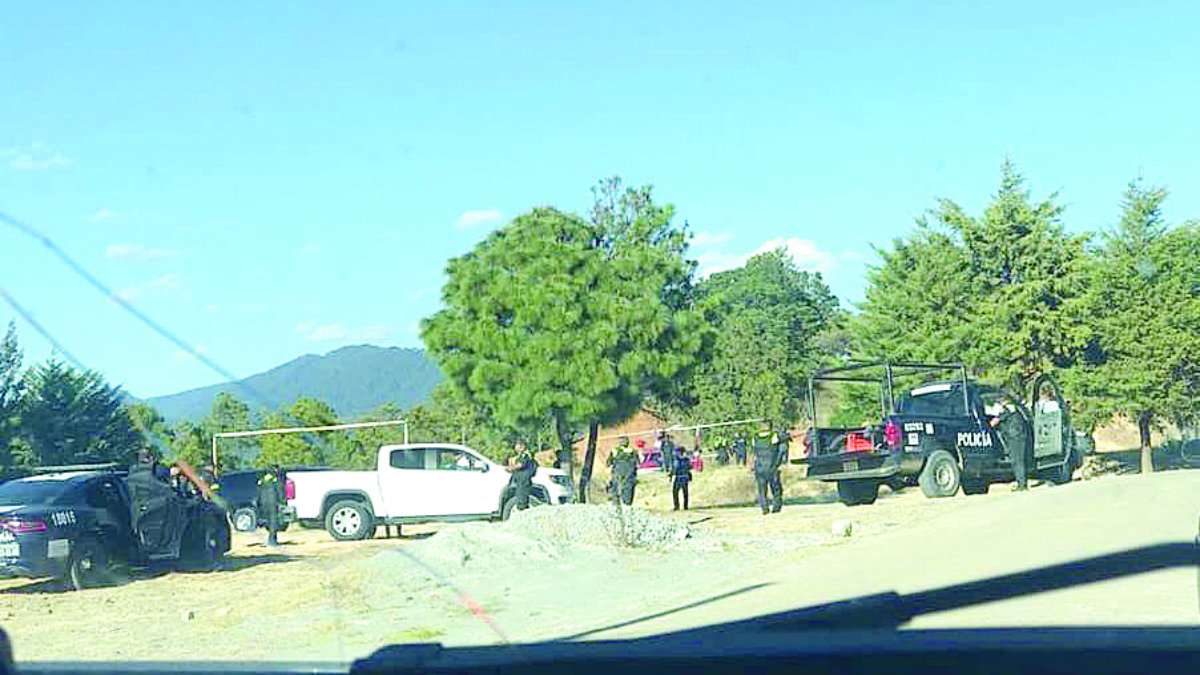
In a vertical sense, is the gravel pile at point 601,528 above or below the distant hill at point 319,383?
below

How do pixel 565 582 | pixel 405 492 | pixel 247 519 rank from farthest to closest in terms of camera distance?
pixel 405 492
pixel 247 519
pixel 565 582

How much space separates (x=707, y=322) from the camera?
30234 millimetres

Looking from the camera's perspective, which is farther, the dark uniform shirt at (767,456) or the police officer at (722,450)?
the police officer at (722,450)

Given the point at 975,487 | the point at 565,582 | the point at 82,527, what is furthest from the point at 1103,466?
the point at 82,527

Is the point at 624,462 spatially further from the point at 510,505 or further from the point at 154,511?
the point at 154,511

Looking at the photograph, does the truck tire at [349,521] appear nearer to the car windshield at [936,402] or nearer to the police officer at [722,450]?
the car windshield at [936,402]

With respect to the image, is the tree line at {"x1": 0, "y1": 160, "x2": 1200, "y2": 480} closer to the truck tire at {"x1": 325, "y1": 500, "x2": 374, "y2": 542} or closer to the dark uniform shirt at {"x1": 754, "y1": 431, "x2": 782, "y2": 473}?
the truck tire at {"x1": 325, "y1": 500, "x2": 374, "y2": 542}

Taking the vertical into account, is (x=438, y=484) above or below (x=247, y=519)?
above

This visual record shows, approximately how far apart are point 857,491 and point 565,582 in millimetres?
10785

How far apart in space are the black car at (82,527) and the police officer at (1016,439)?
12.9 meters

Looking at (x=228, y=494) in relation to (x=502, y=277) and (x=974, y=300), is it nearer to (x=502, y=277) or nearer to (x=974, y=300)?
(x=502, y=277)

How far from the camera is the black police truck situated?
75.4ft

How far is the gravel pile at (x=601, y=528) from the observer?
1766 cm

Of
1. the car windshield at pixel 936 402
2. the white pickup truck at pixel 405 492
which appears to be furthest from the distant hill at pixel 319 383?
the car windshield at pixel 936 402
